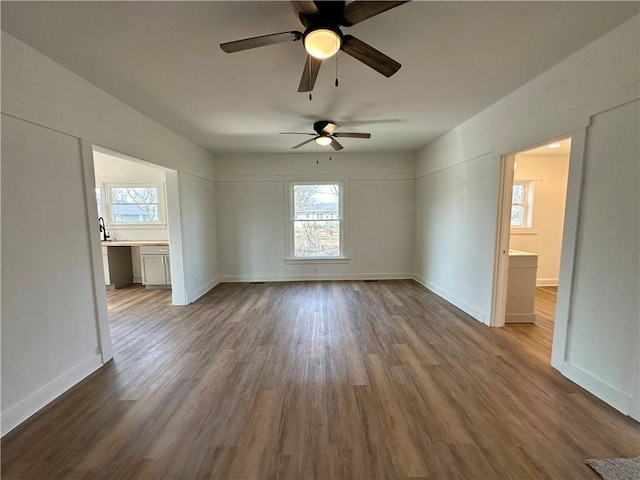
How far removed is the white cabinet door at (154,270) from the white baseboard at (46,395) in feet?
9.44

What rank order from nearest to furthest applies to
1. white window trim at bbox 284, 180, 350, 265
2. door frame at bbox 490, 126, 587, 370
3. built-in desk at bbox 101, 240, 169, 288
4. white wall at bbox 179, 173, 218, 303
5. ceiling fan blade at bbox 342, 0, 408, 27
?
ceiling fan blade at bbox 342, 0, 408, 27 → door frame at bbox 490, 126, 587, 370 → white wall at bbox 179, 173, 218, 303 → built-in desk at bbox 101, 240, 169, 288 → white window trim at bbox 284, 180, 350, 265

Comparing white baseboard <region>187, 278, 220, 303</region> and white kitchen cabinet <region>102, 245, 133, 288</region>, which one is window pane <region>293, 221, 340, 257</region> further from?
white kitchen cabinet <region>102, 245, 133, 288</region>

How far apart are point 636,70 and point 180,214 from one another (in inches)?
196

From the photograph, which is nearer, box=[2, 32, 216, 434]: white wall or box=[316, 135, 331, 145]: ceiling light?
box=[2, 32, 216, 434]: white wall

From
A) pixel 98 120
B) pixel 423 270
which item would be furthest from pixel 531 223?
pixel 98 120

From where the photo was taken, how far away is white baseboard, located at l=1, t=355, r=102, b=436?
1815 mm

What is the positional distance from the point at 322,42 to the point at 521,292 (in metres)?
3.69

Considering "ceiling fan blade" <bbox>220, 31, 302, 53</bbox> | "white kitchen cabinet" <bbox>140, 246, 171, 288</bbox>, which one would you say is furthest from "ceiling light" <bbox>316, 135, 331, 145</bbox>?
"white kitchen cabinet" <bbox>140, 246, 171, 288</bbox>

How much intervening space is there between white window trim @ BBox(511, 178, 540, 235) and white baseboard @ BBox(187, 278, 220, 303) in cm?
598

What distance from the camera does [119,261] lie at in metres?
5.44

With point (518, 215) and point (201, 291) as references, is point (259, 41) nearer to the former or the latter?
point (201, 291)

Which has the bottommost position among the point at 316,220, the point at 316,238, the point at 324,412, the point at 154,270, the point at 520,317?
the point at 324,412

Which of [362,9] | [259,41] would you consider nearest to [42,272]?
[259,41]

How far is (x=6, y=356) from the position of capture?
180cm
